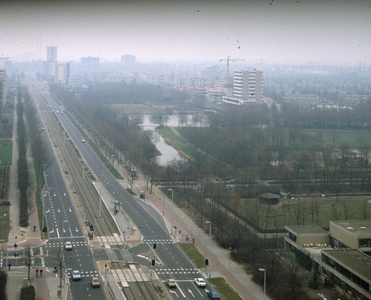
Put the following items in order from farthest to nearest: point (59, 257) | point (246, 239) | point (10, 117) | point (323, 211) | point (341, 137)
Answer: point (10, 117) → point (341, 137) → point (323, 211) → point (246, 239) → point (59, 257)

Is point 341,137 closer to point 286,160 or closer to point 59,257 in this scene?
point 286,160

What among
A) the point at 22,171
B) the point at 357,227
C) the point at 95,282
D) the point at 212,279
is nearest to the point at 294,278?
the point at 212,279

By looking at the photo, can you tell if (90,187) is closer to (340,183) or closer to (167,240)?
(167,240)

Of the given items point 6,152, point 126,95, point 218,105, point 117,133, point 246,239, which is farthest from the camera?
point 126,95

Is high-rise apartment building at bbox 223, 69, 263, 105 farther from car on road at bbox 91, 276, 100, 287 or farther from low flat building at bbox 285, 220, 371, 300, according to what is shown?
car on road at bbox 91, 276, 100, 287

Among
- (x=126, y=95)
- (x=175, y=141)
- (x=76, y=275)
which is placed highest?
(x=126, y=95)

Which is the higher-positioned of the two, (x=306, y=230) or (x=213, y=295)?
(x=306, y=230)

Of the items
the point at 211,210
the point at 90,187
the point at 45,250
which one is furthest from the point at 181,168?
the point at 45,250
